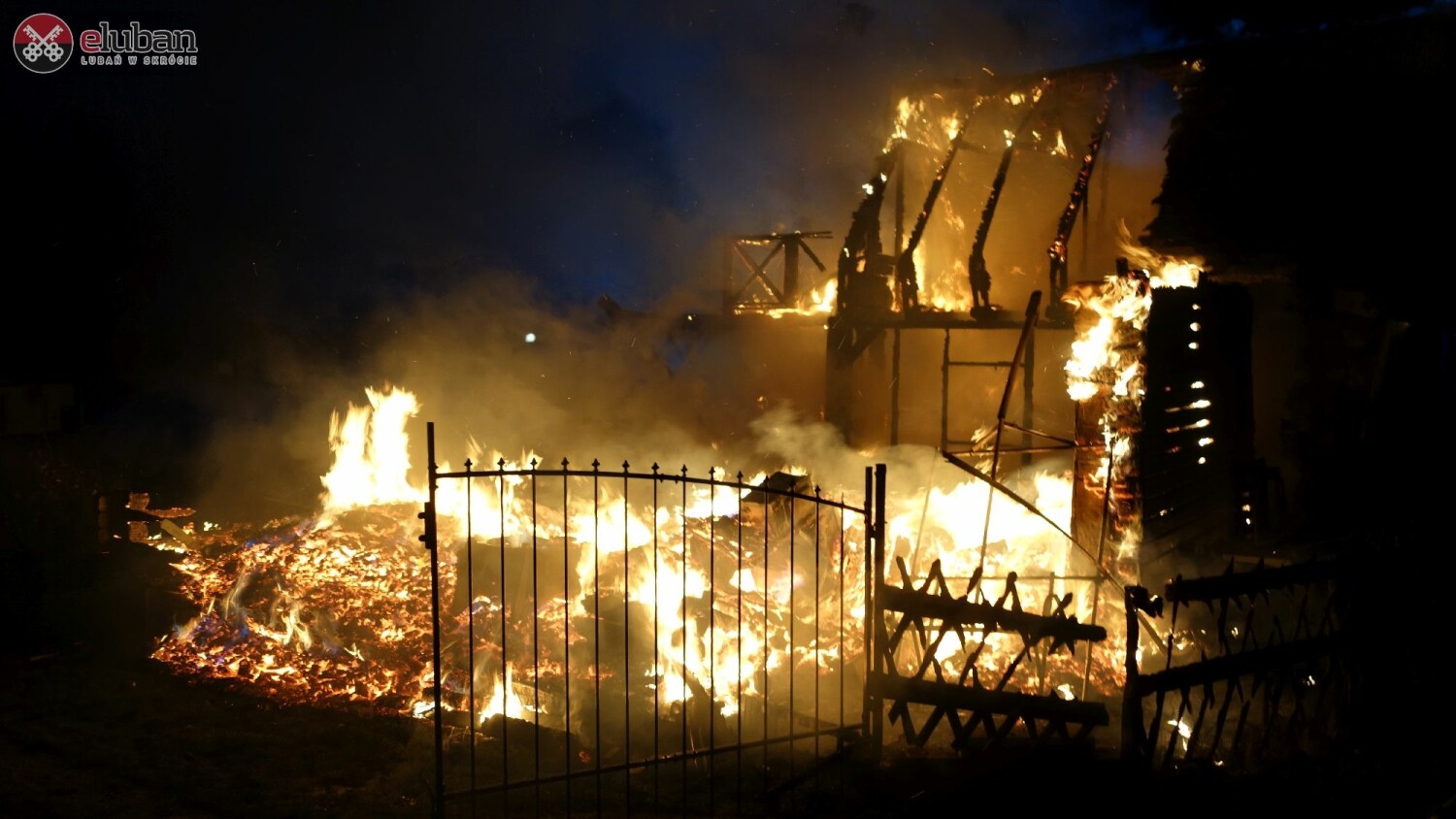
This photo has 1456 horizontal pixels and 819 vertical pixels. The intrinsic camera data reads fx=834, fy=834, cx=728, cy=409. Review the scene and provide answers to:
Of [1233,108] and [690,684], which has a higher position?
[1233,108]

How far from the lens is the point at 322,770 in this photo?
7.18 metres

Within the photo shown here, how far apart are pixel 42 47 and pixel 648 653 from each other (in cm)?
2041

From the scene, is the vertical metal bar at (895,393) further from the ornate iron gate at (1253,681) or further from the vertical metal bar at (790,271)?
the ornate iron gate at (1253,681)

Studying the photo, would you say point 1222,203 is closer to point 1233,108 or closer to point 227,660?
point 1233,108

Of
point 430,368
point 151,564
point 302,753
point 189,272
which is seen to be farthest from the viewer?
point 189,272

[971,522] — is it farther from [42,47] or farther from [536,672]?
[42,47]

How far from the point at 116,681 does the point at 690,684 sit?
6110 millimetres

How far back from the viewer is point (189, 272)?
2211 cm

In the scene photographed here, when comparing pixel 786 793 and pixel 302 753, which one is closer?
pixel 786 793

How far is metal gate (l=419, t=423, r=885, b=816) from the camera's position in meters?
6.39

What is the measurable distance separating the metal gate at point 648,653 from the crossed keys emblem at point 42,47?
15.3 m

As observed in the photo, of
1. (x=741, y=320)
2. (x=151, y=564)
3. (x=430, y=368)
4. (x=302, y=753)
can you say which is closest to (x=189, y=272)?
(x=430, y=368)

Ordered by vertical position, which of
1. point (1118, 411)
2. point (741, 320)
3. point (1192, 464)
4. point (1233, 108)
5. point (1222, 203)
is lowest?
point (1192, 464)

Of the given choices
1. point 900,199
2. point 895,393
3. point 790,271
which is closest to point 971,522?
point 895,393
